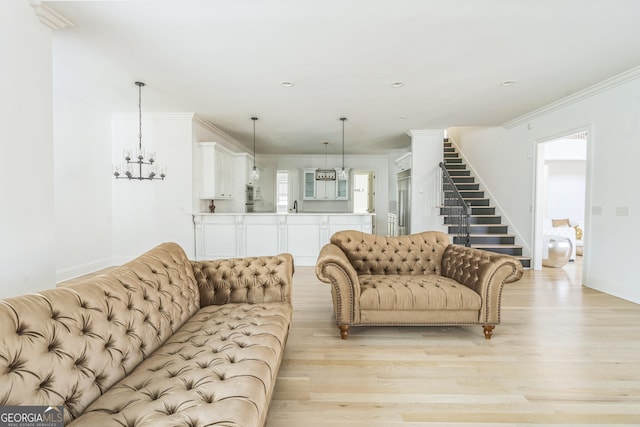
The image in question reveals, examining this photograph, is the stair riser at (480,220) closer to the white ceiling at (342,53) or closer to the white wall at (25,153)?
the white ceiling at (342,53)

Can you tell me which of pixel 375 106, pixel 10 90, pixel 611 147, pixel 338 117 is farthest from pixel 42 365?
pixel 611 147

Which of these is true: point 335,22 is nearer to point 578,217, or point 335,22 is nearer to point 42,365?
point 42,365

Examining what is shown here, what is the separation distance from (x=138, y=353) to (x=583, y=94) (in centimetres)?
606

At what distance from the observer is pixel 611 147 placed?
420cm

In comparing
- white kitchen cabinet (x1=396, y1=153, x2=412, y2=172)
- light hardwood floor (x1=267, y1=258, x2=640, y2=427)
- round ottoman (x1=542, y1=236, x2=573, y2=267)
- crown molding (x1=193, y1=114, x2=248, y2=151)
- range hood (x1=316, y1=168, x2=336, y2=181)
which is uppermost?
crown molding (x1=193, y1=114, x2=248, y2=151)

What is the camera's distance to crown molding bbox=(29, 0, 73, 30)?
238 cm

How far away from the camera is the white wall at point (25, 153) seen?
7.12 feet

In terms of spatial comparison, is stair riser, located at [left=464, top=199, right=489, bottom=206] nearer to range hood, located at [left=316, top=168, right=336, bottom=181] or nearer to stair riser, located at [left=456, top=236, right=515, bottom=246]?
stair riser, located at [left=456, top=236, right=515, bottom=246]

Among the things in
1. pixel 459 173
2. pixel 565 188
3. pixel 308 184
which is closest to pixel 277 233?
pixel 308 184

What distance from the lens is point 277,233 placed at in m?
6.10

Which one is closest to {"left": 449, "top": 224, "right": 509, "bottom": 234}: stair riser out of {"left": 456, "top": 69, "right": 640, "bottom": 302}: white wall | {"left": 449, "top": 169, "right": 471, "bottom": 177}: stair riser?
{"left": 456, "top": 69, "right": 640, "bottom": 302}: white wall

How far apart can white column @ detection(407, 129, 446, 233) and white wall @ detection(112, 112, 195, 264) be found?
4.58 metres

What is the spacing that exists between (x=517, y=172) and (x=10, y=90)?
7269mm

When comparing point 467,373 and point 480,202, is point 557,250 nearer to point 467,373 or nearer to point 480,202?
point 480,202
